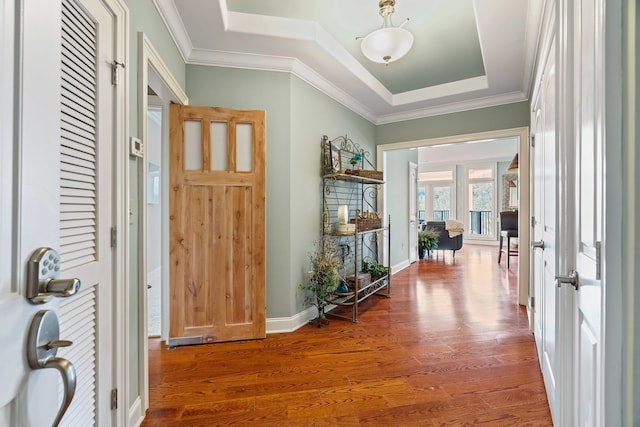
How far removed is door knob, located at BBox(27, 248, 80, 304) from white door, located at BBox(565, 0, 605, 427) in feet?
3.88

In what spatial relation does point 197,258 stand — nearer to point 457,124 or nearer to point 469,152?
point 457,124

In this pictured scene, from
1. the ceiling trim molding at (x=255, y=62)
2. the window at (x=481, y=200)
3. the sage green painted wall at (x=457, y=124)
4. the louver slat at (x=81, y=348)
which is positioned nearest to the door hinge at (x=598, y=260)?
the louver slat at (x=81, y=348)

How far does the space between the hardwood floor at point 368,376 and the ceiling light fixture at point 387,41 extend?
2.33m

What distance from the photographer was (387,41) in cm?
217

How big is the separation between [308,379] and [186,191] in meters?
1.72

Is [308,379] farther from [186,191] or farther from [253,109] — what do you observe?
[253,109]

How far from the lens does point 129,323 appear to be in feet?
5.06

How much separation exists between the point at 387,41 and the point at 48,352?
2.43 m

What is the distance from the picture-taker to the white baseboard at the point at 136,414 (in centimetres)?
154

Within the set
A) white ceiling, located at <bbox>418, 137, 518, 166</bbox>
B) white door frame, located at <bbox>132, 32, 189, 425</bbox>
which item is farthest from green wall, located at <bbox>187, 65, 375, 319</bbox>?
white ceiling, located at <bbox>418, 137, 518, 166</bbox>

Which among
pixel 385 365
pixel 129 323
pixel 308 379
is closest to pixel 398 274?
pixel 385 365

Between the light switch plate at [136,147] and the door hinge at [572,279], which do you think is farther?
the light switch plate at [136,147]

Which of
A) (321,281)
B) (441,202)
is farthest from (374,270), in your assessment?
(441,202)

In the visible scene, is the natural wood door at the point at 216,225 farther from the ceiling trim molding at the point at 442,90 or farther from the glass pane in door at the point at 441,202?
the glass pane in door at the point at 441,202
